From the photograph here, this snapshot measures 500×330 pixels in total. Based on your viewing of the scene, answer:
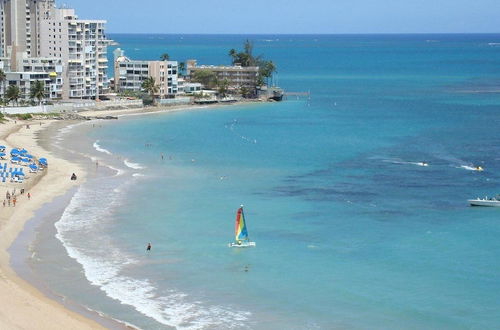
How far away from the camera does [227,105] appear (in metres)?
128

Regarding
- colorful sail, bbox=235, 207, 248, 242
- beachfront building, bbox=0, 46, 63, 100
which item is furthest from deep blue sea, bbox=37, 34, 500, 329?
beachfront building, bbox=0, 46, 63, 100

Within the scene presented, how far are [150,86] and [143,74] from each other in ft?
23.4

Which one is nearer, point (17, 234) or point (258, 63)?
point (17, 234)

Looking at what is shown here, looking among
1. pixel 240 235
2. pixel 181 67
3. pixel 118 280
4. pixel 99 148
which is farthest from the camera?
pixel 181 67

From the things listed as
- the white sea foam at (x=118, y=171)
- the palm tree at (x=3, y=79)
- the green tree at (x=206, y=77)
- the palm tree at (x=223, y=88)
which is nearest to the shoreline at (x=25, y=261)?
the white sea foam at (x=118, y=171)

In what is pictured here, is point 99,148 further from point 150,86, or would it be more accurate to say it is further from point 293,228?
point 150,86

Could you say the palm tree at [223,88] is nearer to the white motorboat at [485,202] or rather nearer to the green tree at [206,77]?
the green tree at [206,77]

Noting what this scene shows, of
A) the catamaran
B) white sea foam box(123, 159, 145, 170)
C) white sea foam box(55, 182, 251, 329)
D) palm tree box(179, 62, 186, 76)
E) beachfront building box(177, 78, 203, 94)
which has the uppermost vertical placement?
palm tree box(179, 62, 186, 76)

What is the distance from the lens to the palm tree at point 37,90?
343 ft

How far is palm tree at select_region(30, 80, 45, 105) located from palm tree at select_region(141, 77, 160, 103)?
55.6 feet

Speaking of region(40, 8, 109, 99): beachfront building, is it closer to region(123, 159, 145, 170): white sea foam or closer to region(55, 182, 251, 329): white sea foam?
region(123, 159, 145, 170): white sea foam

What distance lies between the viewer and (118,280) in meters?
37.9

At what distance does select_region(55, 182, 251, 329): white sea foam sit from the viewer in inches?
1316

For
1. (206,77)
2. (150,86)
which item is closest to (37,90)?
(150,86)
